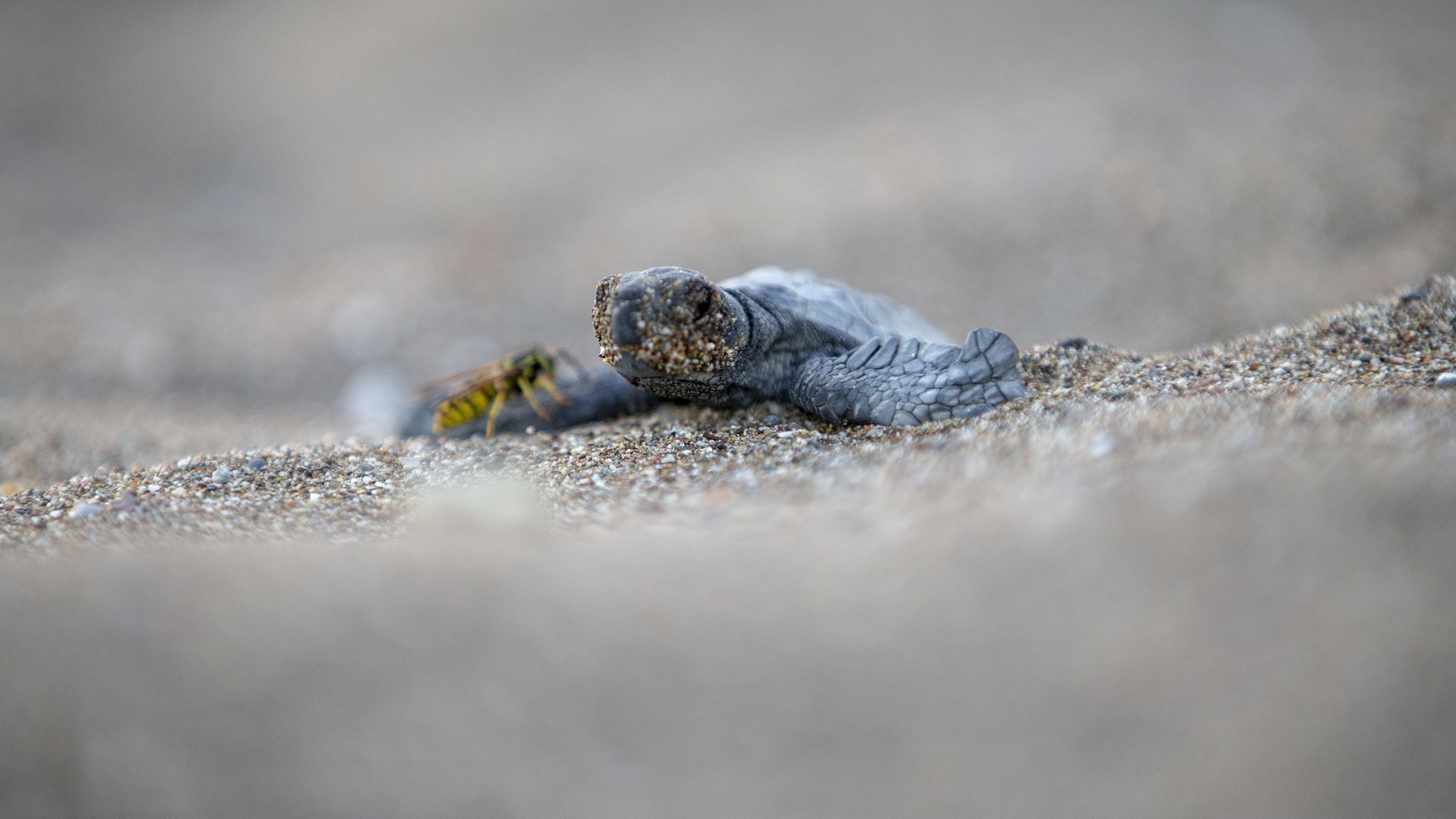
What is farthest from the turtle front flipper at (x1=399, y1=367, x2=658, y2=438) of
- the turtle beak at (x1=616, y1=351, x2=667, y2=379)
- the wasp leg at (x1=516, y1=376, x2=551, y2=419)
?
the turtle beak at (x1=616, y1=351, x2=667, y2=379)

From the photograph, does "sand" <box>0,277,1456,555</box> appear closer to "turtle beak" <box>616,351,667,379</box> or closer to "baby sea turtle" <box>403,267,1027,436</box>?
"baby sea turtle" <box>403,267,1027,436</box>

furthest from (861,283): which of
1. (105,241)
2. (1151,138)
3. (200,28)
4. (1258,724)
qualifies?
(200,28)

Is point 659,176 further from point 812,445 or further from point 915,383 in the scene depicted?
point 812,445

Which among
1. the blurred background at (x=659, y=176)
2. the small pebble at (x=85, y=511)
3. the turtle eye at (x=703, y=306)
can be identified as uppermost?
the blurred background at (x=659, y=176)

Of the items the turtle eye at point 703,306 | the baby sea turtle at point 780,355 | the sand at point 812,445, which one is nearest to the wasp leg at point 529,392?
the sand at point 812,445

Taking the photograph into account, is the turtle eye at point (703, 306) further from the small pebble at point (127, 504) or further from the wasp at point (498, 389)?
the small pebble at point (127, 504)

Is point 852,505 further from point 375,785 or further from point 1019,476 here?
point 375,785

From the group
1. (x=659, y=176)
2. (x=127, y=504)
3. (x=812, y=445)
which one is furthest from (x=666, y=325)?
(x=659, y=176)
